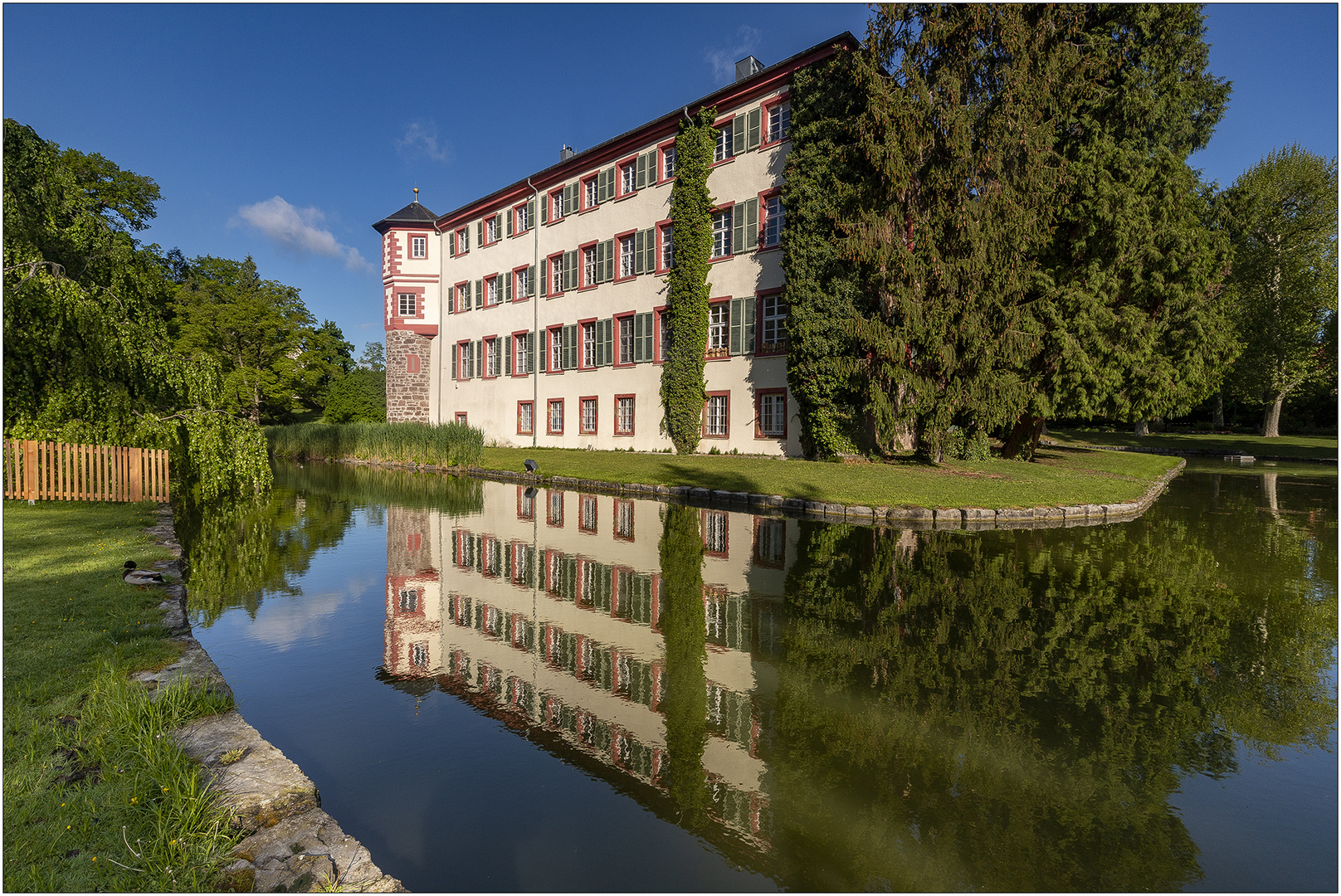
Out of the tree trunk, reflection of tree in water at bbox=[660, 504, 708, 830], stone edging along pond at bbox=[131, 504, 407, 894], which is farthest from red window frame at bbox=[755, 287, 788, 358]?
the tree trunk

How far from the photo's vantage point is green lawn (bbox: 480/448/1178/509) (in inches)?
553

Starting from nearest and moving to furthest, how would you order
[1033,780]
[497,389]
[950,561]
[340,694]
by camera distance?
[1033,780], [340,694], [950,561], [497,389]

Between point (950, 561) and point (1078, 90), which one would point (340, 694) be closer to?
point (950, 561)

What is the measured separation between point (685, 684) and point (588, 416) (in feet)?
86.6

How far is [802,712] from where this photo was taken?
168 inches

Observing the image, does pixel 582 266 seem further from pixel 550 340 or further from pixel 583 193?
pixel 550 340

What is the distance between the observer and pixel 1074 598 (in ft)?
22.6

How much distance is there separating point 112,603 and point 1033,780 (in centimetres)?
717

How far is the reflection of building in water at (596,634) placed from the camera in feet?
12.6

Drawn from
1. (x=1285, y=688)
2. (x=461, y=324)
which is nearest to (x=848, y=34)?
(x=1285, y=688)

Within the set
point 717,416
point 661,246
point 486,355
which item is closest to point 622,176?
point 661,246

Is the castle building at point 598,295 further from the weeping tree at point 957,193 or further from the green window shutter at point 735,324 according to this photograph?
the weeping tree at point 957,193

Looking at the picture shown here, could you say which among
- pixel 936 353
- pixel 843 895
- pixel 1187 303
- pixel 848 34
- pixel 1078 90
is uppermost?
pixel 848 34

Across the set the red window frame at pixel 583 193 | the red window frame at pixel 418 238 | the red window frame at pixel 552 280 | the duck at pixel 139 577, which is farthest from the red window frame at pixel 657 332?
the duck at pixel 139 577
